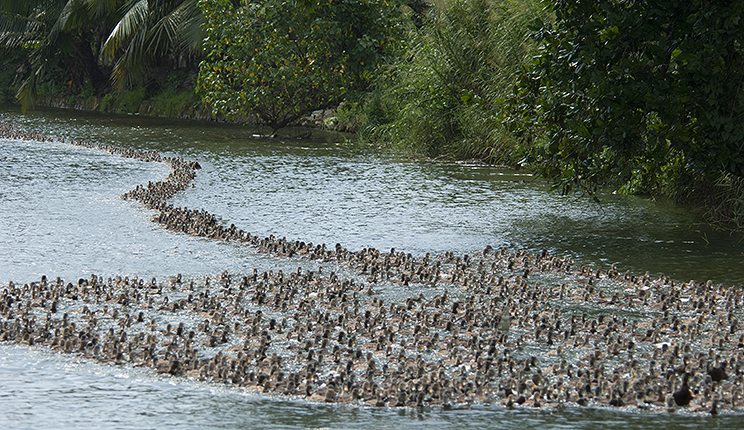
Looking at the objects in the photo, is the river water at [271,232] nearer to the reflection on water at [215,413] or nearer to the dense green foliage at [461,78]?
the reflection on water at [215,413]

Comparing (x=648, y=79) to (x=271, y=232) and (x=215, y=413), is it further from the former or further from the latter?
(x=215, y=413)

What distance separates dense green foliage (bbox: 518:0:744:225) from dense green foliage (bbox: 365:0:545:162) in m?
7.21

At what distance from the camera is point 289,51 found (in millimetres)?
23141

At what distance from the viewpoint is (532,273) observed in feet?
27.6

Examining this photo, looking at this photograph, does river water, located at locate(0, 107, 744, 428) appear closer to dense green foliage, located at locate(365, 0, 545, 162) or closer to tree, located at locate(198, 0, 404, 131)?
dense green foliage, located at locate(365, 0, 545, 162)

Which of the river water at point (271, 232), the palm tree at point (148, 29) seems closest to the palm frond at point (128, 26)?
the palm tree at point (148, 29)

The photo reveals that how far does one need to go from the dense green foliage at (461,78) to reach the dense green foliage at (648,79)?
7.21 metres

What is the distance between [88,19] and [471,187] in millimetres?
22488

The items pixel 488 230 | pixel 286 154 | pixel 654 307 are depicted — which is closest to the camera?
pixel 654 307

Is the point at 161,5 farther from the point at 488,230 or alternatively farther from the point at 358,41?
the point at 488,230

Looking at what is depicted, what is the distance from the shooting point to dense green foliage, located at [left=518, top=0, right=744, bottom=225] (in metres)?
8.29

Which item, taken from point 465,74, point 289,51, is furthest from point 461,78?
point 289,51

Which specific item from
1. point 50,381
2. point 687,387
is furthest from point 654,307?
point 50,381

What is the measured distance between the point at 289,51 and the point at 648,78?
626 inches
